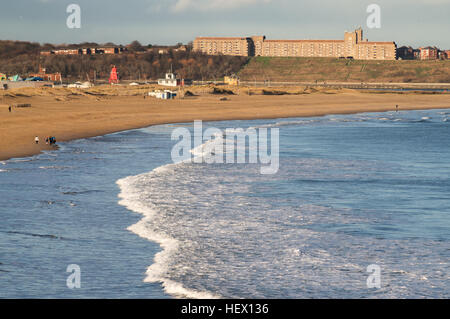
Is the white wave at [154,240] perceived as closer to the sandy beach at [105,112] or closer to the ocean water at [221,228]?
Result: the ocean water at [221,228]

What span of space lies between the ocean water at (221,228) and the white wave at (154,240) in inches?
1.7

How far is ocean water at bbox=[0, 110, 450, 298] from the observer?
45.2ft

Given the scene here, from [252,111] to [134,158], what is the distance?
→ 46741mm

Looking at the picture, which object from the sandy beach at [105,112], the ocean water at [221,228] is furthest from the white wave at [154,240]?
the sandy beach at [105,112]

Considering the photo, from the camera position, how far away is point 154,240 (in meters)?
17.2

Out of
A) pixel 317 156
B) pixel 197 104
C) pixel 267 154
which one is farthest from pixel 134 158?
pixel 197 104

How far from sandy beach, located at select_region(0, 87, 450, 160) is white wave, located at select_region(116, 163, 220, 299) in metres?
11.3

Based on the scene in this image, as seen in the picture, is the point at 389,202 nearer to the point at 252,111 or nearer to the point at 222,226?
the point at 222,226

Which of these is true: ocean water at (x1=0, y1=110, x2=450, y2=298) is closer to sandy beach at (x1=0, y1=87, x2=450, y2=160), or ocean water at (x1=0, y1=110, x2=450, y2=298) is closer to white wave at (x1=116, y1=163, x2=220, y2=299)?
white wave at (x1=116, y1=163, x2=220, y2=299)

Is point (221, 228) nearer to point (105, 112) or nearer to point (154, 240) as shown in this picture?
point (154, 240)

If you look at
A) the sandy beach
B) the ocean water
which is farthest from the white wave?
the sandy beach

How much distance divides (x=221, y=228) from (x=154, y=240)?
7.24ft

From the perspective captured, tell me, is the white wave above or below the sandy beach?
below

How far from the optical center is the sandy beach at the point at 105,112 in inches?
1805
